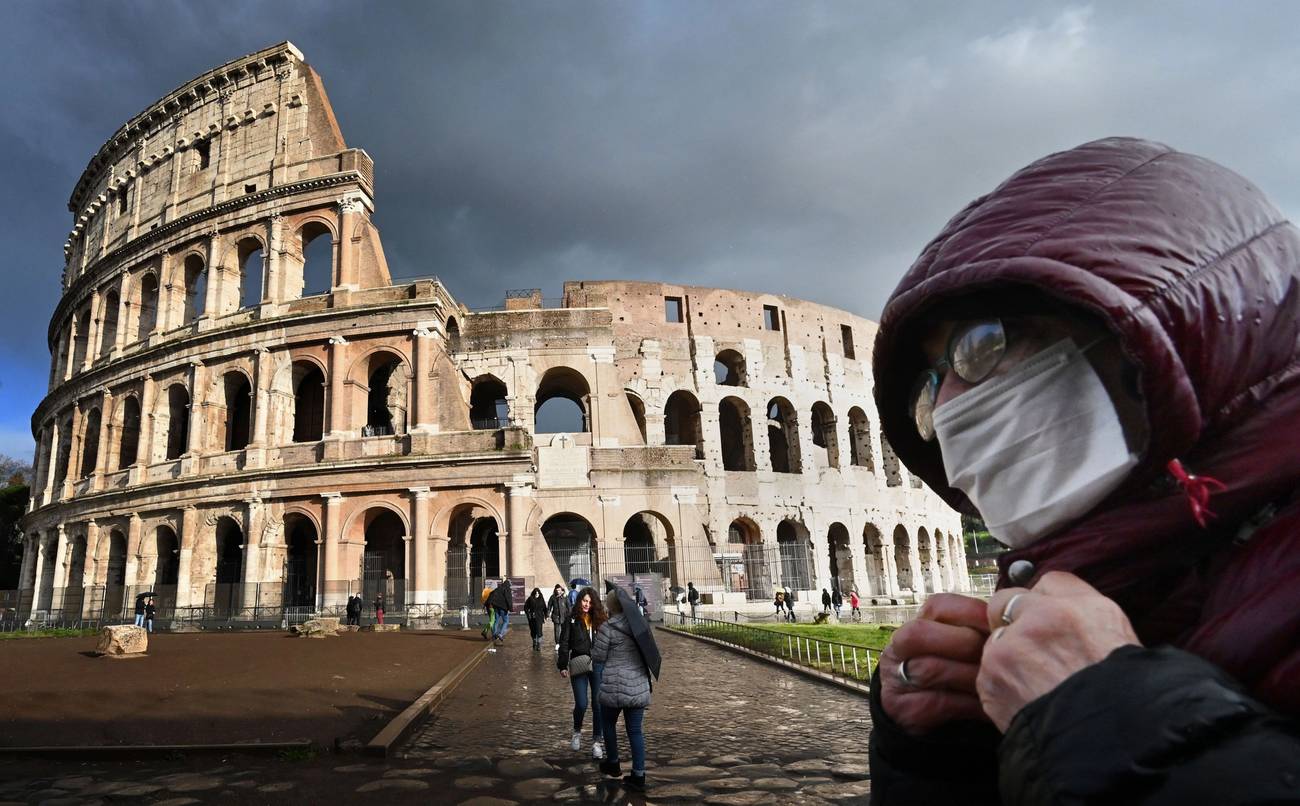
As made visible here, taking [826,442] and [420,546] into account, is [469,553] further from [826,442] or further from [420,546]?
[826,442]

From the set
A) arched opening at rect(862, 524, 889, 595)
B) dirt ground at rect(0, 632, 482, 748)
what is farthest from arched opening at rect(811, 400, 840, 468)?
dirt ground at rect(0, 632, 482, 748)

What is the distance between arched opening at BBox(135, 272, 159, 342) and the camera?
1051 inches

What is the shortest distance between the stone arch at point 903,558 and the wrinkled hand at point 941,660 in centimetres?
3030

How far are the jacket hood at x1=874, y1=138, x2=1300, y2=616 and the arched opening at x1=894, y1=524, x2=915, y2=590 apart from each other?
30.4 metres

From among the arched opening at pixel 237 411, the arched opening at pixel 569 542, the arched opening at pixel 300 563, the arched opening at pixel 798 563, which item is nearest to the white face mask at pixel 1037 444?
the arched opening at pixel 569 542

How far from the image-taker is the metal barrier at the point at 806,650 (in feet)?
29.6

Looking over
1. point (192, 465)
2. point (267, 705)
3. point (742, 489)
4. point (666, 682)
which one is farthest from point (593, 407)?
point (267, 705)

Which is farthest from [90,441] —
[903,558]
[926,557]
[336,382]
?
[926,557]

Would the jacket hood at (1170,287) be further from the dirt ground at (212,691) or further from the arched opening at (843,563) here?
the arched opening at (843,563)

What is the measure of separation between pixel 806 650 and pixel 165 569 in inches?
904

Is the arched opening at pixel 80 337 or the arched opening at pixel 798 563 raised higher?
the arched opening at pixel 80 337

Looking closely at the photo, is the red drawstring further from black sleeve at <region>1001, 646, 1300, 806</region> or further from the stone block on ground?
the stone block on ground

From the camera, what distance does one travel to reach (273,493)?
21172 mm

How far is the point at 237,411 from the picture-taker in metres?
26.7
